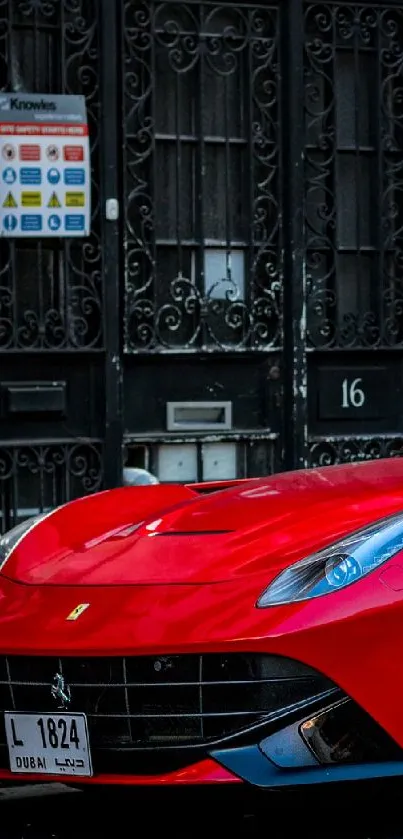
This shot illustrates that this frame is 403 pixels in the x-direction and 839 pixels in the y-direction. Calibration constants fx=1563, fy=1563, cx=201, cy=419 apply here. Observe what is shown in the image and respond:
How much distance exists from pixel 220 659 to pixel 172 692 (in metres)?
0.15

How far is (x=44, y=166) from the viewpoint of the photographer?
323 inches

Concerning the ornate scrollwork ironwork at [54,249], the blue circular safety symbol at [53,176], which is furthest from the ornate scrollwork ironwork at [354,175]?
the blue circular safety symbol at [53,176]

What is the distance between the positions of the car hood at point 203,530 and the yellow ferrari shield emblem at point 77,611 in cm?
10

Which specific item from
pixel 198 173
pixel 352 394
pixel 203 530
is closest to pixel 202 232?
pixel 198 173

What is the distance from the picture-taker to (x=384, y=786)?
3.73m

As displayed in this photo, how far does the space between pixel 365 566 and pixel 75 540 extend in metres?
1.04

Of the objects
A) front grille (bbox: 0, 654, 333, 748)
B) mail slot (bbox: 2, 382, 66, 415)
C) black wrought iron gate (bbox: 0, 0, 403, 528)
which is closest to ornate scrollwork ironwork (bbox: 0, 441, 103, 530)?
black wrought iron gate (bbox: 0, 0, 403, 528)

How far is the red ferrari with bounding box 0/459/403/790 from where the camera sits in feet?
12.0

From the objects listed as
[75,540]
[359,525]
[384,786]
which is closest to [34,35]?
[75,540]

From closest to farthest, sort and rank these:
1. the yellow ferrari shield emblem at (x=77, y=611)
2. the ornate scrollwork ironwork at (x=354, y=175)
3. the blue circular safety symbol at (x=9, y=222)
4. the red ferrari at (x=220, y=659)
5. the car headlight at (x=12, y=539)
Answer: the red ferrari at (x=220, y=659) → the yellow ferrari shield emblem at (x=77, y=611) → the car headlight at (x=12, y=539) → the blue circular safety symbol at (x=9, y=222) → the ornate scrollwork ironwork at (x=354, y=175)

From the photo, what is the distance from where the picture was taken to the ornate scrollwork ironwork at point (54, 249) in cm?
816

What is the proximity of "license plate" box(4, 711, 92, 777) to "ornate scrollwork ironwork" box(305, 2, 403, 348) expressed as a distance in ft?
16.8

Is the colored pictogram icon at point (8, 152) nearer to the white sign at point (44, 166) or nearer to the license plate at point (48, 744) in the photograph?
the white sign at point (44, 166)

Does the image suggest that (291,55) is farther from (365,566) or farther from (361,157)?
(365,566)
